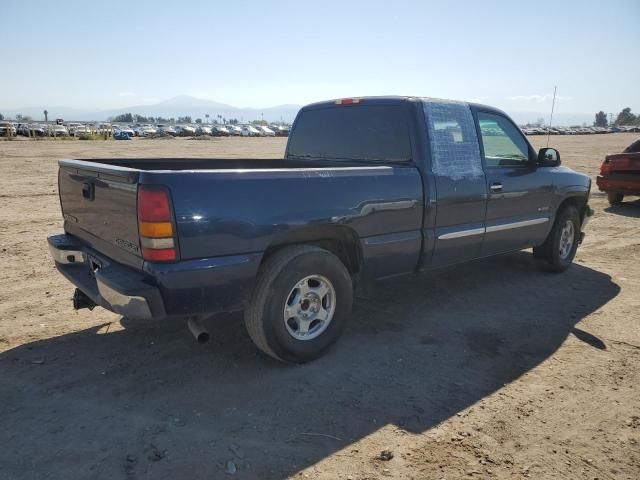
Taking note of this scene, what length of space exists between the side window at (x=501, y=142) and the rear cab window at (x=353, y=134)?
1.04 meters

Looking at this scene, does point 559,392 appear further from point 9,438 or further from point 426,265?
point 9,438

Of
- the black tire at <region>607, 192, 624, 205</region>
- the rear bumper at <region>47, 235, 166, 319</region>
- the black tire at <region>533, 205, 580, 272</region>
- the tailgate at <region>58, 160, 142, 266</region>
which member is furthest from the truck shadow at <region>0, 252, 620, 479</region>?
the black tire at <region>607, 192, 624, 205</region>

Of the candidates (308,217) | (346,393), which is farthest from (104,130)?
(346,393)

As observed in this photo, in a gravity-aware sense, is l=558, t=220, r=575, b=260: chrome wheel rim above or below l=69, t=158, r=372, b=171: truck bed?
below

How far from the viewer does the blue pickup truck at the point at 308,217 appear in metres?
2.84

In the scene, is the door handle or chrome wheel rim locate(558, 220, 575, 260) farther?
chrome wheel rim locate(558, 220, 575, 260)

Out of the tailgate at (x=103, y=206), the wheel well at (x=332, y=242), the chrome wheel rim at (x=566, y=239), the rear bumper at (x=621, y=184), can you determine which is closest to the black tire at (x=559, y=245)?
the chrome wheel rim at (x=566, y=239)

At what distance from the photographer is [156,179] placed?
2.72 meters

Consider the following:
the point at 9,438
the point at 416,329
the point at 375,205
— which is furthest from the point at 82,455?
the point at 416,329

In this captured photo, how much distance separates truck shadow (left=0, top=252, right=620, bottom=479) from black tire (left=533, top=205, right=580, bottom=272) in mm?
1122

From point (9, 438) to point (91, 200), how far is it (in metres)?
1.58

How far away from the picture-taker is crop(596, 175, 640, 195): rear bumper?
1002cm

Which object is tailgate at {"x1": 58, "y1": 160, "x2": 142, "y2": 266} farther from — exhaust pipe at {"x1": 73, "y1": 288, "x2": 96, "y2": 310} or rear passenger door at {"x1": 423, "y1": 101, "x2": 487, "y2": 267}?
rear passenger door at {"x1": 423, "y1": 101, "x2": 487, "y2": 267}

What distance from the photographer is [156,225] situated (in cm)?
275
